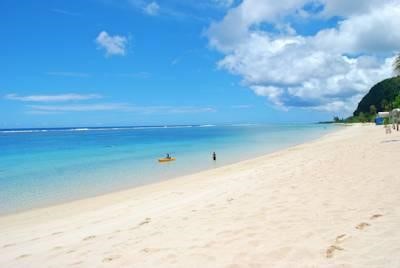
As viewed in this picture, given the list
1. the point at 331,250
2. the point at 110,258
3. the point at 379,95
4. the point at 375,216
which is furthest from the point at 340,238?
the point at 379,95

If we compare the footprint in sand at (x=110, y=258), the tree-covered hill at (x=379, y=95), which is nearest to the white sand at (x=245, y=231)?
the footprint in sand at (x=110, y=258)

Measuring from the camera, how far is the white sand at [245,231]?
452 cm

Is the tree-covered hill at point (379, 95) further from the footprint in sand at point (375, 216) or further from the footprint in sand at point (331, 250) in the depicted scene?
the footprint in sand at point (331, 250)

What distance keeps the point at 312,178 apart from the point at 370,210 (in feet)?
13.9

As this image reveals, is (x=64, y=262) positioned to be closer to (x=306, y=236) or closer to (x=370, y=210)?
(x=306, y=236)

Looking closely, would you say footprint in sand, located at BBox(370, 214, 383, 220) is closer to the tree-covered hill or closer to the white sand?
the white sand

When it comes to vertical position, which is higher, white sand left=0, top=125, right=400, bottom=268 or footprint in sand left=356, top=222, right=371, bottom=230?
footprint in sand left=356, top=222, right=371, bottom=230

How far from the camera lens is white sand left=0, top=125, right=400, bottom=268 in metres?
4.52

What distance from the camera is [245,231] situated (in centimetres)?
572

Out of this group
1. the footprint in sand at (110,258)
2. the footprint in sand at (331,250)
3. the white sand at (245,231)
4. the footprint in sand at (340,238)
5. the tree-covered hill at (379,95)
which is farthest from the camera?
the tree-covered hill at (379,95)

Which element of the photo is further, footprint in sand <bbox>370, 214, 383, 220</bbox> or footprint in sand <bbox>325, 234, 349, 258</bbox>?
footprint in sand <bbox>370, 214, 383, 220</bbox>

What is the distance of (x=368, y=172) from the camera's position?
1030 centimetres

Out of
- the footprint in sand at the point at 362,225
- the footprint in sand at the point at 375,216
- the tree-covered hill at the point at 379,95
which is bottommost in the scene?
the footprint in sand at the point at 362,225

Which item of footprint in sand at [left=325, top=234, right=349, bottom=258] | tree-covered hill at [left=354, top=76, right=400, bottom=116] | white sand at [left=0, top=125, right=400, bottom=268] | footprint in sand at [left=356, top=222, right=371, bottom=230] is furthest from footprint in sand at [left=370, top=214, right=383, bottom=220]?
tree-covered hill at [left=354, top=76, right=400, bottom=116]
